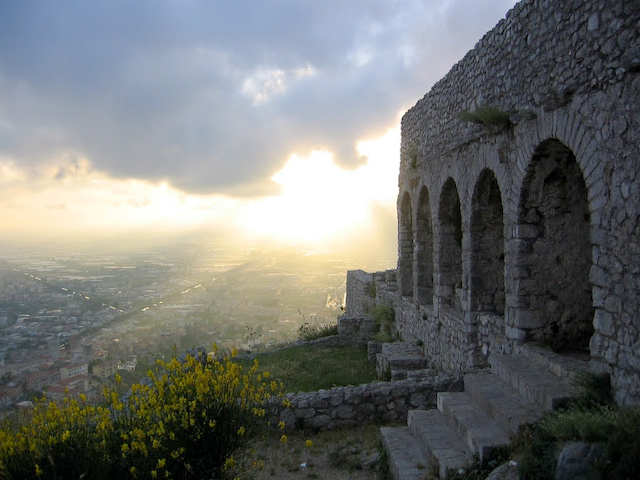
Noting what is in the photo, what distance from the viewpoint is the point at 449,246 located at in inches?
405

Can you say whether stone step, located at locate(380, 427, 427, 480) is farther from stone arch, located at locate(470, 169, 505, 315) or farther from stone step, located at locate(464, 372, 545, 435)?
stone arch, located at locate(470, 169, 505, 315)

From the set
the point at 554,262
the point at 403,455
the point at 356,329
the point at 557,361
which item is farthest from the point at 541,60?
the point at 356,329

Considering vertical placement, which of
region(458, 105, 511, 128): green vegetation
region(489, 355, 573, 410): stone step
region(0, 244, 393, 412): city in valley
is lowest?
region(0, 244, 393, 412): city in valley

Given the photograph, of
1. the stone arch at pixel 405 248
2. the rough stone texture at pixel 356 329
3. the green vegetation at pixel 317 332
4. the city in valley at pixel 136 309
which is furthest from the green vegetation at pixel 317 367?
the city in valley at pixel 136 309

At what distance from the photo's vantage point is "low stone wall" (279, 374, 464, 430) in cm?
740

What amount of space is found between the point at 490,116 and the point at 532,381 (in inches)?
152

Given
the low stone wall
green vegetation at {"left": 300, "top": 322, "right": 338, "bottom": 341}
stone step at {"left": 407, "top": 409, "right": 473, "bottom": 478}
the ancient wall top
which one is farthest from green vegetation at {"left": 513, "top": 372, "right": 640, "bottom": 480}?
green vegetation at {"left": 300, "top": 322, "right": 338, "bottom": 341}

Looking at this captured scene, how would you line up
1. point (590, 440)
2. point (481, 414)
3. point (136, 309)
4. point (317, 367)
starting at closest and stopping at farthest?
point (590, 440), point (481, 414), point (317, 367), point (136, 309)

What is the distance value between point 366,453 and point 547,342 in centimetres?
297

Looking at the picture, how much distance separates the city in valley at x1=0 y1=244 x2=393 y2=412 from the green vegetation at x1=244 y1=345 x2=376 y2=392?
2403 millimetres

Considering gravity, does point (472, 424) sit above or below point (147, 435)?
below

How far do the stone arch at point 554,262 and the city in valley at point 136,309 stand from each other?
519cm

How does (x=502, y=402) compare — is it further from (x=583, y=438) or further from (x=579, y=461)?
(x=579, y=461)

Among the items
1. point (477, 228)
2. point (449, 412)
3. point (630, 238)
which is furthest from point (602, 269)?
point (477, 228)
